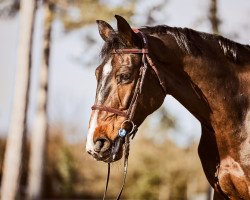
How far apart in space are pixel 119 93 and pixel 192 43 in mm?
944

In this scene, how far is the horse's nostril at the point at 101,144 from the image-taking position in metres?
4.18

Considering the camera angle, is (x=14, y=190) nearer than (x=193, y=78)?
No

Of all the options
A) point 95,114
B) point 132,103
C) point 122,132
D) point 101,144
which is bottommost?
point 101,144

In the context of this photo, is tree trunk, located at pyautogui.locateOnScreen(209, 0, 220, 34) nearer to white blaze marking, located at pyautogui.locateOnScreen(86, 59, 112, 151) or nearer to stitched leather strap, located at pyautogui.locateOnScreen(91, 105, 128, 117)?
white blaze marking, located at pyautogui.locateOnScreen(86, 59, 112, 151)

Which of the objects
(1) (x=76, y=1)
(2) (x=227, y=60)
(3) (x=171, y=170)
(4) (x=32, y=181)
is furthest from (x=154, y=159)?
(2) (x=227, y=60)

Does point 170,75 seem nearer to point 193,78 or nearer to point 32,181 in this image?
point 193,78

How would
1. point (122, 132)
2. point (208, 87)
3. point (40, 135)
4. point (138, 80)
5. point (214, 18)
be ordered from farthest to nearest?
point (40, 135), point (214, 18), point (208, 87), point (138, 80), point (122, 132)

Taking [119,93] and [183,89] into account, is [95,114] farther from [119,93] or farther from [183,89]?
[183,89]

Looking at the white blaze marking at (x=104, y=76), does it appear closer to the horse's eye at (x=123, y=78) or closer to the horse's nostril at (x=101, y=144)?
the horse's eye at (x=123, y=78)

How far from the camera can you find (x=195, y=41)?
484 cm

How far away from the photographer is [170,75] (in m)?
4.68

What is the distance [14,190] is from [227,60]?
7.24 meters

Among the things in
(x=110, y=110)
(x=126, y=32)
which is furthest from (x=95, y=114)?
(x=126, y=32)

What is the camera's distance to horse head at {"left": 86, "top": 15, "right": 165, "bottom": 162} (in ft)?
13.9
